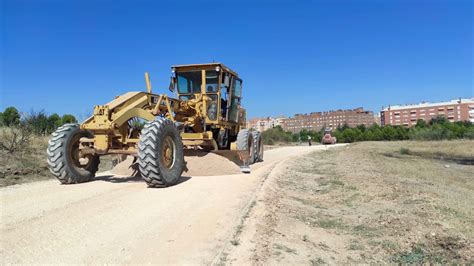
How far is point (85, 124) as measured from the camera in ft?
28.0

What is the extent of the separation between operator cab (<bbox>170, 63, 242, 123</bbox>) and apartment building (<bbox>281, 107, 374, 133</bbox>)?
104m

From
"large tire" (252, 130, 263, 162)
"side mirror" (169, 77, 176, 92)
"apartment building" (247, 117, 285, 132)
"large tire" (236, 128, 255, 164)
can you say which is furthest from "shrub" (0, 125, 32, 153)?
"apartment building" (247, 117, 285, 132)

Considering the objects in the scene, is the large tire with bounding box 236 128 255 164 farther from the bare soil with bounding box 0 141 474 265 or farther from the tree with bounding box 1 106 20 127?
the tree with bounding box 1 106 20 127

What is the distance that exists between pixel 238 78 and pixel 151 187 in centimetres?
724

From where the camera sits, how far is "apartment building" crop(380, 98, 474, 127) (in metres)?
110

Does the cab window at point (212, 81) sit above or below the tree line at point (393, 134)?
above

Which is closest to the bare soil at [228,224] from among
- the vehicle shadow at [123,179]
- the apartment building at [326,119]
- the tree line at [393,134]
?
the vehicle shadow at [123,179]

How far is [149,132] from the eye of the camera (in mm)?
8023

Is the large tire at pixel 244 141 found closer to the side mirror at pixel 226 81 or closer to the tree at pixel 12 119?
the side mirror at pixel 226 81

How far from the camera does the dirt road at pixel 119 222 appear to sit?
3.91 m

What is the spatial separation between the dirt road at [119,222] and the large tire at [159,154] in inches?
12.4

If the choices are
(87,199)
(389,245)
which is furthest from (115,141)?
(389,245)

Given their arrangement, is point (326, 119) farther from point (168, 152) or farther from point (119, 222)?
point (119, 222)

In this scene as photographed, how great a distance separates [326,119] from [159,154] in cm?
11347
